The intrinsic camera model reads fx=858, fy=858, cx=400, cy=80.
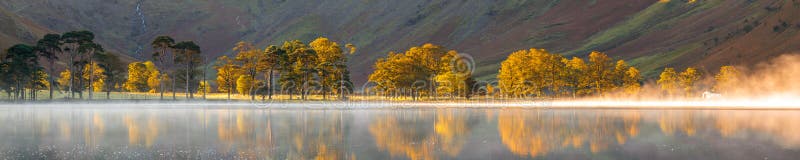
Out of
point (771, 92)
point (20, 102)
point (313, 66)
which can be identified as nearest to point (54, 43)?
point (20, 102)

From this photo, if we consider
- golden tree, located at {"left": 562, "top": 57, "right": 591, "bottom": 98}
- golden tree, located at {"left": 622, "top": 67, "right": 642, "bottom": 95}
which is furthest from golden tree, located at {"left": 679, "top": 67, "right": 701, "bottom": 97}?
golden tree, located at {"left": 562, "top": 57, "right": 591, "bottom": 98}

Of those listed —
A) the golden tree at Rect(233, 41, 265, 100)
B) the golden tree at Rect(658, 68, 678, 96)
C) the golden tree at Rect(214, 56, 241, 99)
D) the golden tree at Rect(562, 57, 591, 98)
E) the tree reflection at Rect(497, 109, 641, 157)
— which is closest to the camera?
the tree reflection at Rect(497, 109, 641, 157)

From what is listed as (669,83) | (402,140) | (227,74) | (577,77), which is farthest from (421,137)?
(227,74)

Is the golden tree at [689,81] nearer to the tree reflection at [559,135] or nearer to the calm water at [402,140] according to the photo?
the calm water at [402,140]

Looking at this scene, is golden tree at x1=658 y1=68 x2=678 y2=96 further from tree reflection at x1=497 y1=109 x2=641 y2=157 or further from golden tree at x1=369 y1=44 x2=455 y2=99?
tree reflection at x1=497 y1=109 x2=641 y2=157

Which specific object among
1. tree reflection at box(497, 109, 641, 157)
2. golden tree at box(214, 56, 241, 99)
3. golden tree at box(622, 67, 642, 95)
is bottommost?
tree reflection at box(497, 109, 641, 157)

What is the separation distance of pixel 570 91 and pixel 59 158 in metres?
149

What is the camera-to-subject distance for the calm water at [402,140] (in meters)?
47.6

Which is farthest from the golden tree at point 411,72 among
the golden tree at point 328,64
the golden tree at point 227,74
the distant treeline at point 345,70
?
the golden tree at point 227,74

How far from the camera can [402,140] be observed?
190ft

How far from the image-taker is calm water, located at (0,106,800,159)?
1873 inches

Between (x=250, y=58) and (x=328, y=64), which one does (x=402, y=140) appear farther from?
(x=250, y=58)

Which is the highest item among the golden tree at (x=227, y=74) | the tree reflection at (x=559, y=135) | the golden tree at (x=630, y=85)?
the golden tree at (x=227, y=74)

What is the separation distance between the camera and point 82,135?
63281 mm
